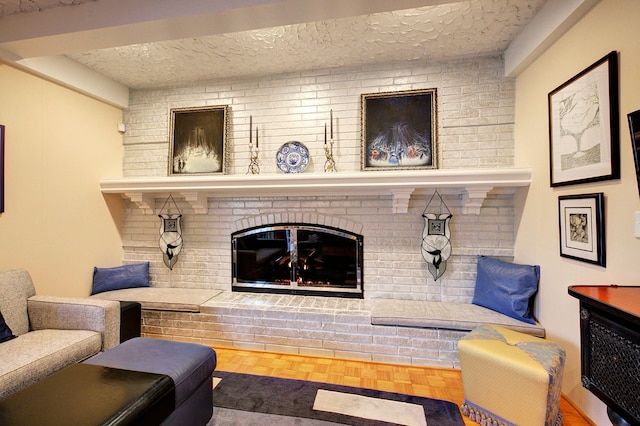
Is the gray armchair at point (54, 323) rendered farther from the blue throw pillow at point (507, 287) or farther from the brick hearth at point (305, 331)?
the blue throw pillow at point (507, 287)

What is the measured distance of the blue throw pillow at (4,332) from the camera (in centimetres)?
179

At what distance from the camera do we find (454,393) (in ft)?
6.40

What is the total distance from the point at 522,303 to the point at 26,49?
13.4ft

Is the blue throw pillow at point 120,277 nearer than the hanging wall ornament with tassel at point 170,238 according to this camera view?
Yes

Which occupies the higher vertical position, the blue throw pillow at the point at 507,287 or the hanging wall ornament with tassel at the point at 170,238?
the hanging wall ornament with tassel at the point at 170,238

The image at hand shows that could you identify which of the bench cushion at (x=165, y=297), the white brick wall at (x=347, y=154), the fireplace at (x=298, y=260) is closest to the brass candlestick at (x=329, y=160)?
the white brick wall at (x=347, y=154)

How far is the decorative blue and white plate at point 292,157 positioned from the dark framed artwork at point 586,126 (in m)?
1.94

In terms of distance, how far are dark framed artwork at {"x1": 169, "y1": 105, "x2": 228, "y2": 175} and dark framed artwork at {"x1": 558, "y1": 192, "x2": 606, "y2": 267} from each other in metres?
2.83

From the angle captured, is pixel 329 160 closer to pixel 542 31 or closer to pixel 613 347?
pixel 542 31

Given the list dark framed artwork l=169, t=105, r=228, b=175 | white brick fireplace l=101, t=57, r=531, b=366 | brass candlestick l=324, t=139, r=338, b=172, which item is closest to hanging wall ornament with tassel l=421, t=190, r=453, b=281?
white brick fireplace l=101, t=57, r=531, b=366

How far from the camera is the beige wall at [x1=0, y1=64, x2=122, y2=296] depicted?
7.41ft

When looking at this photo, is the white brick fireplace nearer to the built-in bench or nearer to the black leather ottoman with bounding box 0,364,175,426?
the built-in bench

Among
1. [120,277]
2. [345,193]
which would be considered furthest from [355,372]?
[120,277]

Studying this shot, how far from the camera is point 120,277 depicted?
2.94 meters
